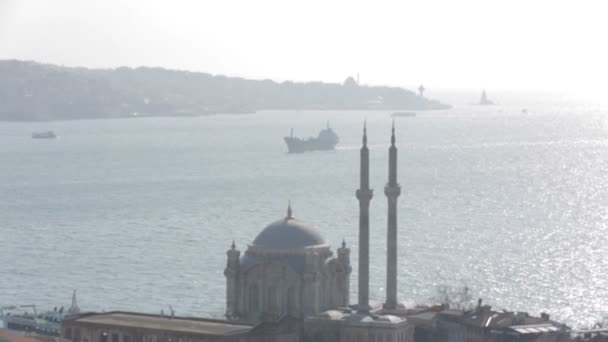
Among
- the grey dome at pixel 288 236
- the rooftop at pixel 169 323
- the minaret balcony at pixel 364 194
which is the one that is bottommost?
the rooftop at pixel 169 323

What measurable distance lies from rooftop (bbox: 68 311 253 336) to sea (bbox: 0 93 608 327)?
824 cm

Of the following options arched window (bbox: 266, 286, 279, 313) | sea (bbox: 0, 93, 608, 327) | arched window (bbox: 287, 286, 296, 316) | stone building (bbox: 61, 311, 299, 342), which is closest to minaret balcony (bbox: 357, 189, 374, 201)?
arched window (bbox: 287, 286, 296, 316)

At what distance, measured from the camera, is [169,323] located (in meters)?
26.5

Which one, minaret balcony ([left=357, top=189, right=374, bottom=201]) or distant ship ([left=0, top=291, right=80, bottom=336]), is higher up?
minaret balcony ([left=357, top=189, right=374, bottom=201])

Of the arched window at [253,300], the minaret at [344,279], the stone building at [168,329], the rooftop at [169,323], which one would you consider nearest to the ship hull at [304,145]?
the minaret at [344,279]

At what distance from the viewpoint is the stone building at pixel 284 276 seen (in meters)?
28.9

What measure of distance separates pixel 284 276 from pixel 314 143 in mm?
72107

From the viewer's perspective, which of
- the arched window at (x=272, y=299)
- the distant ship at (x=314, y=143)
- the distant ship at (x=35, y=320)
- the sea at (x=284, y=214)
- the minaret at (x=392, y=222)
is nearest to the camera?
the arched window at (x=272, y=299)

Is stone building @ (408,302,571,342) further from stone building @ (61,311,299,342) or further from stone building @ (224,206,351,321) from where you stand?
stone building @ (61,311,299,342)

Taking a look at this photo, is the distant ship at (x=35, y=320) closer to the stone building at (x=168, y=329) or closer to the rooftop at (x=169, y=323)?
the rooftop at (x=169, y=323)

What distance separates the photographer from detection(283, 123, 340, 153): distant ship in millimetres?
99250

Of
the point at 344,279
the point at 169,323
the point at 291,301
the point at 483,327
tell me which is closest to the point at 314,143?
the point at 344,279

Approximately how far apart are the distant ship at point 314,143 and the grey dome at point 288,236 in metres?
69.6

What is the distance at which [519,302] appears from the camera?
3788 cm
